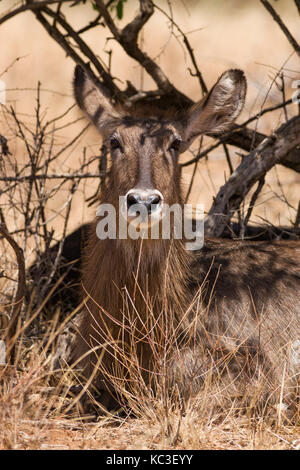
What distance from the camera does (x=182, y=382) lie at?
482 cm

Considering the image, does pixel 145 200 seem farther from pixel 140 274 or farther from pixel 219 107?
pixel 219 107

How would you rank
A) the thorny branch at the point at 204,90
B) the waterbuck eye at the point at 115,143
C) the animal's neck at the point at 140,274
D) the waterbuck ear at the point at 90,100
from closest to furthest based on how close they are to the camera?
the animal's neck at the point at 140,274, the waterbuck eye at the point at 115,143, the waterbuck ear at the point at 90,100, the thorny branch at the point at 204,90

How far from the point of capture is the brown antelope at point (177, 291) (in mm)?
4855

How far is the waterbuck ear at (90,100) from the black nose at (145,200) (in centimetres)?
151

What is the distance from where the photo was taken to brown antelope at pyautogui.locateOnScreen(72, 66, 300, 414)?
4.86m

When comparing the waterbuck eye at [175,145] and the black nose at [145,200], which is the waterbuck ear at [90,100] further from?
the black nose at [145,200]

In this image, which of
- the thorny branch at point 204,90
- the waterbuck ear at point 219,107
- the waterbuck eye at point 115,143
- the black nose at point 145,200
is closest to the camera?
the black nose at point 145,200

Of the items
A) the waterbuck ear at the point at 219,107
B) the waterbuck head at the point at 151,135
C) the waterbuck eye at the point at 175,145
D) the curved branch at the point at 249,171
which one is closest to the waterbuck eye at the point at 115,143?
the waterbuck head at the point at 151,135

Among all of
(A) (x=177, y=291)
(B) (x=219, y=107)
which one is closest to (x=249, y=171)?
(B) (x=219, y=107)

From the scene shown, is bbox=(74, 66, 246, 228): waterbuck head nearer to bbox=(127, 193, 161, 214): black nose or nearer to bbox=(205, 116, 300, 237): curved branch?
bbox=(127, 193, 161, 214): black nose

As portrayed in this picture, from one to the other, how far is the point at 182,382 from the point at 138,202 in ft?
4.09

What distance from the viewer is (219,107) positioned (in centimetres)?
558

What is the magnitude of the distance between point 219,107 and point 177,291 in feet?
4.81

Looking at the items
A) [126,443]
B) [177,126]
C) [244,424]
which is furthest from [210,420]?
[177,126]
